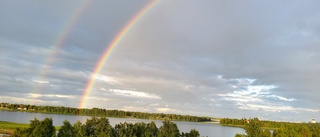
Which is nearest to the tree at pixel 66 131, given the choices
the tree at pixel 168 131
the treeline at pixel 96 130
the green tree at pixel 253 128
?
the treeline at pixel 96 130

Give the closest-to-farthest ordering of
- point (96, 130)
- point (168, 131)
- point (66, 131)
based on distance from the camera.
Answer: point (66, 131)
point (96, 130)
point (168, 131)

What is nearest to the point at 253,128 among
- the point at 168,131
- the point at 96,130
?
the point at 168,131

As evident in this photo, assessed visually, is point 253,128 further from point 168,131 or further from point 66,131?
point 66,131

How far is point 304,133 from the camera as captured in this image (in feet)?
251

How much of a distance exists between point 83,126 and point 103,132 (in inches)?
130

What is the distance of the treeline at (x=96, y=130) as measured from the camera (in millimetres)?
41531

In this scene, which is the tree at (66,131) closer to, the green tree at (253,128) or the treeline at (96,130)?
the treeline at (96,130)

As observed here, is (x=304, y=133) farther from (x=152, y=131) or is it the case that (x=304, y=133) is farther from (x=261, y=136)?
(x=152, y=131)

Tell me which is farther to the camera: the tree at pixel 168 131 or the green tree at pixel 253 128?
the green tree at pixel 253 128

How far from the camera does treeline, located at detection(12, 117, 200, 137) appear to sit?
4153 centimetres

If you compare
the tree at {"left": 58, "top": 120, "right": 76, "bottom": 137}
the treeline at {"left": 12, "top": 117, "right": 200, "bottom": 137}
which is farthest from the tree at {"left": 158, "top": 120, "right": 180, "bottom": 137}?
the tree at {"left": 58, "top": 120, "right": 76, "bottom": 137}

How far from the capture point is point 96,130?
46031 mm

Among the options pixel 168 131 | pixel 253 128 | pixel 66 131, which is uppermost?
pixel 253 128

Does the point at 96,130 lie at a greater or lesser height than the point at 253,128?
lesser
